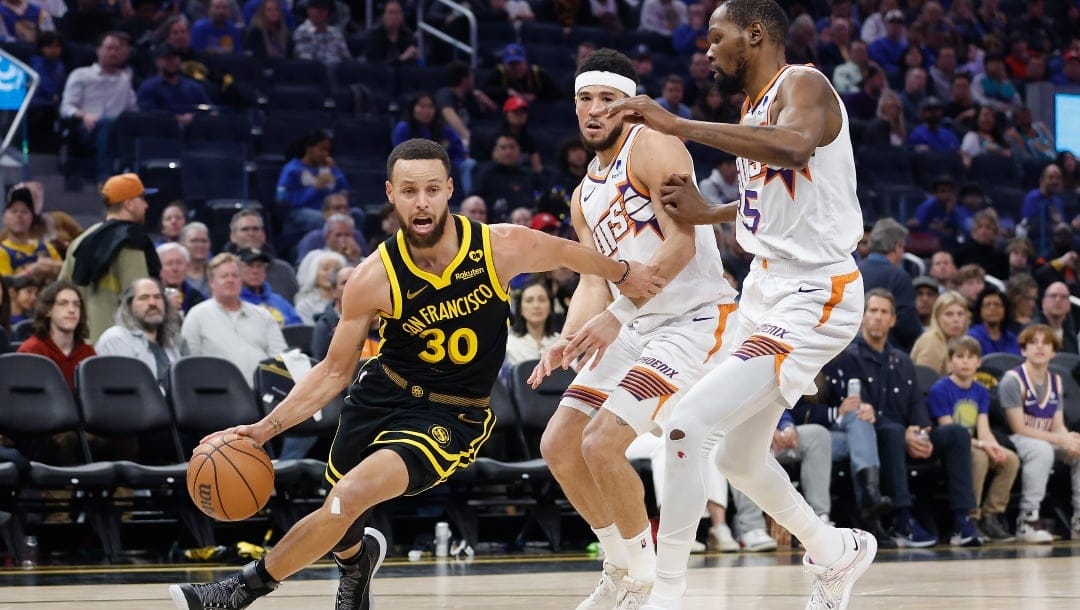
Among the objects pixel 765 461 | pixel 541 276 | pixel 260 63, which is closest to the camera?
pixel 765 461

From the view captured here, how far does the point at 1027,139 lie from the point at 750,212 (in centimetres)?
1509

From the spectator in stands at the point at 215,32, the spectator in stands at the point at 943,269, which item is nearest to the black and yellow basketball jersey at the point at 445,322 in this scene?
the spectator in stands at the point at 943,269

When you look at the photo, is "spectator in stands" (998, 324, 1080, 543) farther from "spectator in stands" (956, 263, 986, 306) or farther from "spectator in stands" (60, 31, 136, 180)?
"spectator in stands" (60, 31, 136, 180)

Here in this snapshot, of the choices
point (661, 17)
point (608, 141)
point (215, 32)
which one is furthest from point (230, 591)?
point (661, 17)

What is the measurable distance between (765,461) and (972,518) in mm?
5903

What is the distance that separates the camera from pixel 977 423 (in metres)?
11.2

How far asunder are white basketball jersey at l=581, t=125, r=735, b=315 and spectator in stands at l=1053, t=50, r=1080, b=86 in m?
16.5

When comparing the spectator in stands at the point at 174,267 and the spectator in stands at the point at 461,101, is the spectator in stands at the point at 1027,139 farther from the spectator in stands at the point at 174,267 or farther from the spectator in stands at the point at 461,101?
the spectator in stands at the point at 174,267

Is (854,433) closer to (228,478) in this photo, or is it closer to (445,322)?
(445,322)

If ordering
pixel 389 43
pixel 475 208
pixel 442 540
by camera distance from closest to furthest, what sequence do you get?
pixel 442 540 < pixel 475 208 < pixel 389 43

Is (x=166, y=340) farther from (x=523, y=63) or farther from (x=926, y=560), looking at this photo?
(x=523, y=63)

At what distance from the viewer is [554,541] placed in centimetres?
1012

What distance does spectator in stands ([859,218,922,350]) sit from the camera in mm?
11781

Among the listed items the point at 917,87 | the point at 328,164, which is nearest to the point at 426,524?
the point at 328,164
